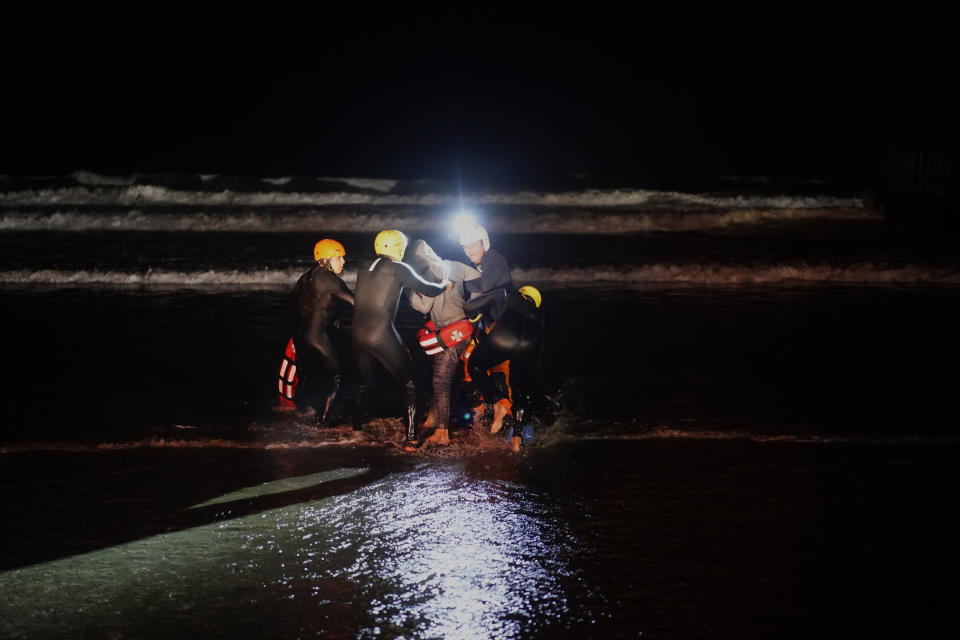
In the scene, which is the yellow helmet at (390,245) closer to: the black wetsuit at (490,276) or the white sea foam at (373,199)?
the black wetsuit at (490,276)

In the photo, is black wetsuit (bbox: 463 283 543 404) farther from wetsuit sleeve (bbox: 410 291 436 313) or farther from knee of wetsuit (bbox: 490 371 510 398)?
wetsuit sleeve (bbox: 410 291 436 313)

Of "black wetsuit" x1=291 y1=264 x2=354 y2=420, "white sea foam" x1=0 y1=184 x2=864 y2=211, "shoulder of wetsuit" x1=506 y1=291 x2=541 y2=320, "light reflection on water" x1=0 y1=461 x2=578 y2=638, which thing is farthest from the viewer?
"white sea foam" x1=0 y1=184 x2=864 y2=211

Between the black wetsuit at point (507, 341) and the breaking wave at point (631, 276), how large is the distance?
29.7 ft

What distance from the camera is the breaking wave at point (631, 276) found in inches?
663

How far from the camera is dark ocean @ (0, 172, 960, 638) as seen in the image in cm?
488

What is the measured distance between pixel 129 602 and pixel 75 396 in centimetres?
503

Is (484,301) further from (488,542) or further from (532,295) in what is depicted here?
(488,542)

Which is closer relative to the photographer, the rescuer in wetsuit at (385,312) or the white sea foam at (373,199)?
the rescuer in wetsuit at (385,312)

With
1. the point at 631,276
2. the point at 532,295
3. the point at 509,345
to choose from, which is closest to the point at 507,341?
the point at 509,345

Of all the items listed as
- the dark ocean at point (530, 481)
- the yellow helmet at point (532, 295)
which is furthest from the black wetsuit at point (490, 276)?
the dark ocean at point (530, 481)

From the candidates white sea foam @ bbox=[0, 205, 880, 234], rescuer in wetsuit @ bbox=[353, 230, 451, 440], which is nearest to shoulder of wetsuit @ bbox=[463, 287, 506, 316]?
rescuer in wetsuit @ bbox=[353, 230, 451, 440]

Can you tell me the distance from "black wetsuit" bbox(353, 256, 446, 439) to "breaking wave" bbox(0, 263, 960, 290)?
30.4ft

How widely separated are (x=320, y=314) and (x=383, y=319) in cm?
88

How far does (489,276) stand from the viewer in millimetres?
8000
